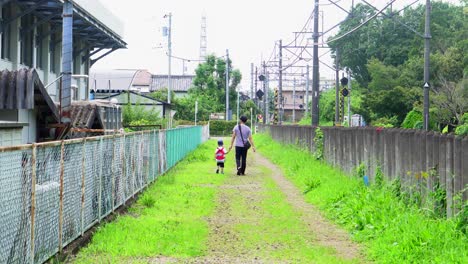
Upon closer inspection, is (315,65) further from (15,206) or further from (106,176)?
(15,206)

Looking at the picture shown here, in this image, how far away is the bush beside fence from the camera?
27.6 feet

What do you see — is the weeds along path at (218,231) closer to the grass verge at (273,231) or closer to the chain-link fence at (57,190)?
the grass verge at (273,231)

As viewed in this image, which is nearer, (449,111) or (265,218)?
(265,218)

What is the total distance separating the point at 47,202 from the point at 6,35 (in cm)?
2013

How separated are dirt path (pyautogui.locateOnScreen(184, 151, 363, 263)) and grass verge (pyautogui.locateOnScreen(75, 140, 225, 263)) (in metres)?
0.24

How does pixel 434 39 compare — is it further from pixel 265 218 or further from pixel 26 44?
pixel 265 218

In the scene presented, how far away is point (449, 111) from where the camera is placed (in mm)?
45531

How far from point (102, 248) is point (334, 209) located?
4.91 m

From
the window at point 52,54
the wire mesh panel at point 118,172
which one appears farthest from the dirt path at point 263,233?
the window at point 52,54

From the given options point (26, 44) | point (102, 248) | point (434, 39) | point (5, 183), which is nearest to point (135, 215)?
→ point (102, 248)

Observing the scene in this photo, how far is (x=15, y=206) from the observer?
20.3 feet

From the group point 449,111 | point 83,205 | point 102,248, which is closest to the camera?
point 102,248

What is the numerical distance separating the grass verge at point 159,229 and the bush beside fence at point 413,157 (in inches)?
126

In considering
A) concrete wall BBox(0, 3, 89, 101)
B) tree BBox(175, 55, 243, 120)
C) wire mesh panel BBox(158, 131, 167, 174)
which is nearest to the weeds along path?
wire mesh panel BBox(158, 131, 167, 174)
